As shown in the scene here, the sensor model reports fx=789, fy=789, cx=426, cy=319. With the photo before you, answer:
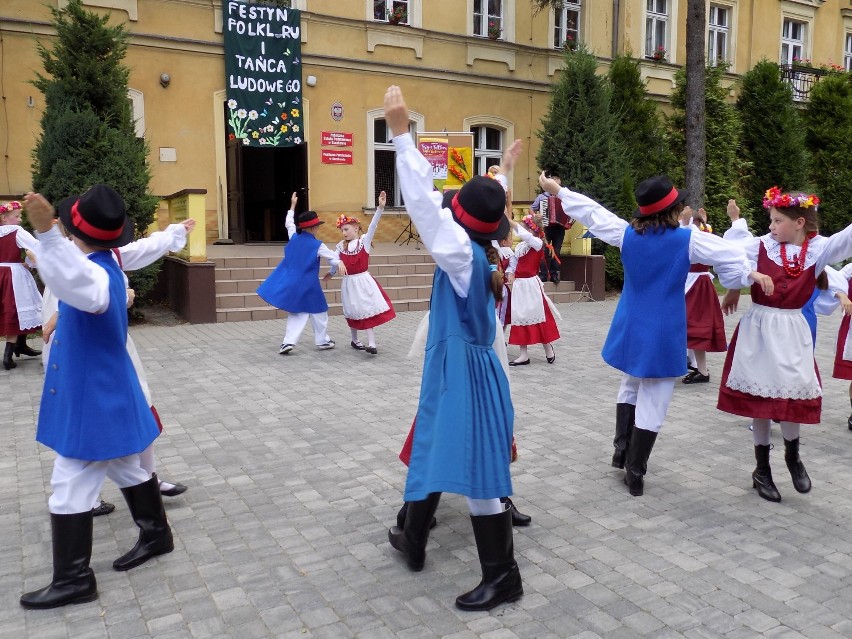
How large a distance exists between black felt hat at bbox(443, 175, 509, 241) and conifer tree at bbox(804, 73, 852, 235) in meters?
22.0

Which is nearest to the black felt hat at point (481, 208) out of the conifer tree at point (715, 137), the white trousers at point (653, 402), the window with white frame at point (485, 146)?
the white trousers at point (653, 402)

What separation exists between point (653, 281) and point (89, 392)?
3.18 metres

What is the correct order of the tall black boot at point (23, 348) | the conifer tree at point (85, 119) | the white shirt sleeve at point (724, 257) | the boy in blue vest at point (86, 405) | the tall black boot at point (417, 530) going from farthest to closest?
1. the conifer tree at point (85, 119)
2. the tall black boot at point (23, 348)
3. the white shirt sleeve at point (724, 257)
4. the tall black boot at point (417, 530)
5. the boy in blue vest at point (86, 405)

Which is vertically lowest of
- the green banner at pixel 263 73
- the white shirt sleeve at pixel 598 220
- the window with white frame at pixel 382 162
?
the white shirt sleeve at pixel 598 220

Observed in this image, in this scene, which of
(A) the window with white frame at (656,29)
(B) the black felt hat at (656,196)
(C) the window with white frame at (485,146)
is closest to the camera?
(B) the black felt hat at (656,196)

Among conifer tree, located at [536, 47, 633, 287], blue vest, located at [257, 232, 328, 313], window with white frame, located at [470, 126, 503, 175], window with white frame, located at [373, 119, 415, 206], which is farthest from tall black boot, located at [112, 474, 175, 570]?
window with white frame, located at [470, 126, 503, 175]

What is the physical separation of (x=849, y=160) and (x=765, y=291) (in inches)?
845

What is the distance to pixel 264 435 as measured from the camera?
6113mm

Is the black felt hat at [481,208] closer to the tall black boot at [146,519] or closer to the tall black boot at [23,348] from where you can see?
the tall black boot at [146,519]

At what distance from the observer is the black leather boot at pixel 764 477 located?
478 centimetres

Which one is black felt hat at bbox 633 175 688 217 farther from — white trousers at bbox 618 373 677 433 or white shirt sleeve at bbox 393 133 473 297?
white shirt sleeve at bbox 393 133 473 297

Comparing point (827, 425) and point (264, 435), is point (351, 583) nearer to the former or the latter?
point (264, 435)

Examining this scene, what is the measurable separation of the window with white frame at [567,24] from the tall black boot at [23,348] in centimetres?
1537

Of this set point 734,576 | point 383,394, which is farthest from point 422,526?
point 383,394
